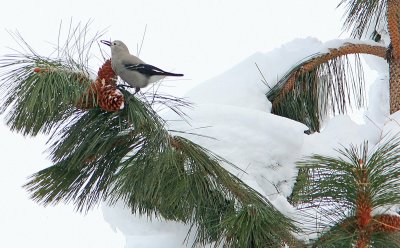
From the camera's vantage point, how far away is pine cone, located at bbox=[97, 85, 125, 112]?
8.78ft

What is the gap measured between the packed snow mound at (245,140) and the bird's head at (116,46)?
1.07 feet

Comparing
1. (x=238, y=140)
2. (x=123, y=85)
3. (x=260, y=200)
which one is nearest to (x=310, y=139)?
(x=238, y=140)

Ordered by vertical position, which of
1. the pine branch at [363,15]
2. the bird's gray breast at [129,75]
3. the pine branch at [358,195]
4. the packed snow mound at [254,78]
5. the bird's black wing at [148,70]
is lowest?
the pine branch at [358,195]

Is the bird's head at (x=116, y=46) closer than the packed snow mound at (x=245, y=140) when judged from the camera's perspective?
Yes

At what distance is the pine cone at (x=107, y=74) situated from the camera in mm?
2780

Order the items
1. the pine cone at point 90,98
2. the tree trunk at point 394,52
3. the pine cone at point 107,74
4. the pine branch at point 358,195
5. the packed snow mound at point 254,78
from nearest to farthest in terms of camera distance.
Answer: the pine branch at point 358,195 → the pine cone at point 90,98 → the pine cone at point 107,74 → the packed snow mound at point 254,78 → the tree trunk at point 394,52

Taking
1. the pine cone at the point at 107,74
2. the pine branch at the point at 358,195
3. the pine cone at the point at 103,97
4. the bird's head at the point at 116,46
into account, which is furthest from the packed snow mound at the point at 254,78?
the pine branch at the point at 358,195

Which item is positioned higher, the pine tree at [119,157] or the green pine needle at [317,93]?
the green pine needle at [317,93]

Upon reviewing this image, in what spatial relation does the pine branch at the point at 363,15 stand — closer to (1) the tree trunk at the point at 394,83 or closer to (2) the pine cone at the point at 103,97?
(1) the tree trunk at the point at 394,83

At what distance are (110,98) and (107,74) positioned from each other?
0.15 metres

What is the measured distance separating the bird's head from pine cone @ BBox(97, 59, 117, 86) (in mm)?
109

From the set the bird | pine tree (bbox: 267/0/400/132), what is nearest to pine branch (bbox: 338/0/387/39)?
pine tree (bbox: 267/0/400/132)

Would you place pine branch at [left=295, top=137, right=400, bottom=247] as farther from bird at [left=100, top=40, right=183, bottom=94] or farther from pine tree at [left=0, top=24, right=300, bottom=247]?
bird at [left=100, top=40, right=183, bottom=94]

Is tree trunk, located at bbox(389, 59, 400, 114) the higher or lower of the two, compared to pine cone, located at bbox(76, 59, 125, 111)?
higher
